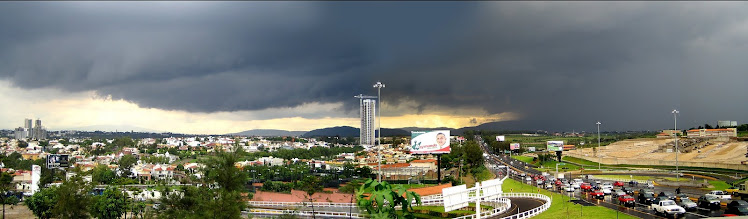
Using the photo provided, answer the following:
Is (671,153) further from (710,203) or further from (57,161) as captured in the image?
(57,161)

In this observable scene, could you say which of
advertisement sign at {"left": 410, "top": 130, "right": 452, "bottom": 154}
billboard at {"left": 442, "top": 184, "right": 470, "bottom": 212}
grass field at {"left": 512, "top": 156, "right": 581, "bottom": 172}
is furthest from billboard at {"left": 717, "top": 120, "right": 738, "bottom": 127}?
billboard at {"left": 442, "top": 184, "right": 470, "bottom": 212}

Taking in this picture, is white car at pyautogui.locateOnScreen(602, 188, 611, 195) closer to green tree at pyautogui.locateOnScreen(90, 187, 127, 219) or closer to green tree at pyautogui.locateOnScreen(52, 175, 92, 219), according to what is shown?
green tree at pyautogui.locateOnScreen(52, 175, 92, 219)

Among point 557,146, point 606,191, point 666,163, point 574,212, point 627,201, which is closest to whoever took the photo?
point 574,212

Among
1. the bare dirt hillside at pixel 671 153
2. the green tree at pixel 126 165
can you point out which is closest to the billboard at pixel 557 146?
the bare dirt hillside at pixel 671 153

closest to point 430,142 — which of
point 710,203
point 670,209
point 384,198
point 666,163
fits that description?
point 710,203

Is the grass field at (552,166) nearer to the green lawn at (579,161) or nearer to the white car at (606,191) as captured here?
the green lawn at (579,161)

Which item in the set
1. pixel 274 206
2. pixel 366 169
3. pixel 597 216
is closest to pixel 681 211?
pixel 597 216
